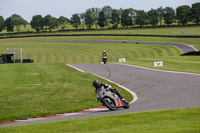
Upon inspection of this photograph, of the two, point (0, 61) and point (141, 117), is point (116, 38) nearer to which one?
point (0, 61)

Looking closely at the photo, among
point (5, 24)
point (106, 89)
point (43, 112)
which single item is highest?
point (5, 24)

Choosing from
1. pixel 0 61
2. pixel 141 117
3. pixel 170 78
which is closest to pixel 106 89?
pixel 141 117

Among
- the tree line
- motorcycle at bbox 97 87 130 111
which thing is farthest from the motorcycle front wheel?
the tree line

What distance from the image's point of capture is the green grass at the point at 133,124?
8863mm

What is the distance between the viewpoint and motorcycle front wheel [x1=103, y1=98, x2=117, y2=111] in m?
12.8

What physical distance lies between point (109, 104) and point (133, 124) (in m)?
3.15

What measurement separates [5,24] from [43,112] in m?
184

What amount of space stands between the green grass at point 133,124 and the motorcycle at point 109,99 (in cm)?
165

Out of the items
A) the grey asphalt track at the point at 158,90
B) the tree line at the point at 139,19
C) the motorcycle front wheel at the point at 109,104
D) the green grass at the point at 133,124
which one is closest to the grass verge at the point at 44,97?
the grey asphalt track at the point at 158,90

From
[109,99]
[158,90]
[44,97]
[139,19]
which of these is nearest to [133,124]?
[109,99]

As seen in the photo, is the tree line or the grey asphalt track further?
the tree line

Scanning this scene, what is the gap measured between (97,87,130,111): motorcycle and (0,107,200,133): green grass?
1.65 metres

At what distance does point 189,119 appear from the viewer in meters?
10.1

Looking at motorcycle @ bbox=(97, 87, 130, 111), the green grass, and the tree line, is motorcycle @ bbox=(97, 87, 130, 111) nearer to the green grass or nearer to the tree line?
the green grass
